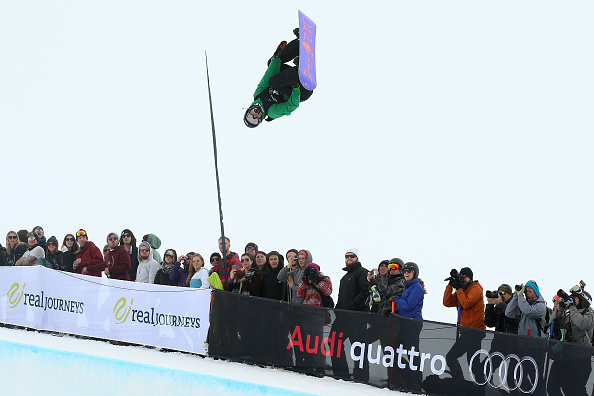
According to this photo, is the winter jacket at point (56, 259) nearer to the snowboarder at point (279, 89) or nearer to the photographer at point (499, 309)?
the snowboarder at point (279, 89)

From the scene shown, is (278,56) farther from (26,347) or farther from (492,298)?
(26,347)

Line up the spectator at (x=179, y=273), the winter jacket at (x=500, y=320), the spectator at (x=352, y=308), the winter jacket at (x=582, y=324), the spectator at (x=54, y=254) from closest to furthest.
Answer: the winter jacket at (x=582, y=324) < the spectator at (x=352, y=308) < the winter jacket at (x=500, y=320) < the spectator at (x=179, y=273) < the spectator at (x=54, y=254)

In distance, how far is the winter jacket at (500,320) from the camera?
7.49 m

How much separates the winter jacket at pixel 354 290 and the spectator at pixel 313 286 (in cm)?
17

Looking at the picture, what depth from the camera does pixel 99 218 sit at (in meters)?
24.1

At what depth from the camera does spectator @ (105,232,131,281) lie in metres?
9.41

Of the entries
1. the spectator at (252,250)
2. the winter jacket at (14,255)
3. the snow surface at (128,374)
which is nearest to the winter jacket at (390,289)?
the snow surface at (128,374)

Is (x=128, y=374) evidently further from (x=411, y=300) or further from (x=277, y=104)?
(x=277, y=104)

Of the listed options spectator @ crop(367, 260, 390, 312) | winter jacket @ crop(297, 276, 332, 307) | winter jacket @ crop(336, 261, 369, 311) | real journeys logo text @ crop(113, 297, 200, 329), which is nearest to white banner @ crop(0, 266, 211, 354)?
real journeys logo text @ crop(113, 297, 200, 329)

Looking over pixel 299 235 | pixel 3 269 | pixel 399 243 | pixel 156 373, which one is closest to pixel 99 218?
pixel 299 235

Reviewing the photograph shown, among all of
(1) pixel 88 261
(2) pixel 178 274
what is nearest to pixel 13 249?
(1) pixel 88 261

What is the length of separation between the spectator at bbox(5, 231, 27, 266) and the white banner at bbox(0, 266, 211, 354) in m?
0.77

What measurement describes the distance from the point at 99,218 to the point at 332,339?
18.4m

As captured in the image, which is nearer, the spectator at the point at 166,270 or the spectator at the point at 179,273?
the spectator at the point at 179,273
